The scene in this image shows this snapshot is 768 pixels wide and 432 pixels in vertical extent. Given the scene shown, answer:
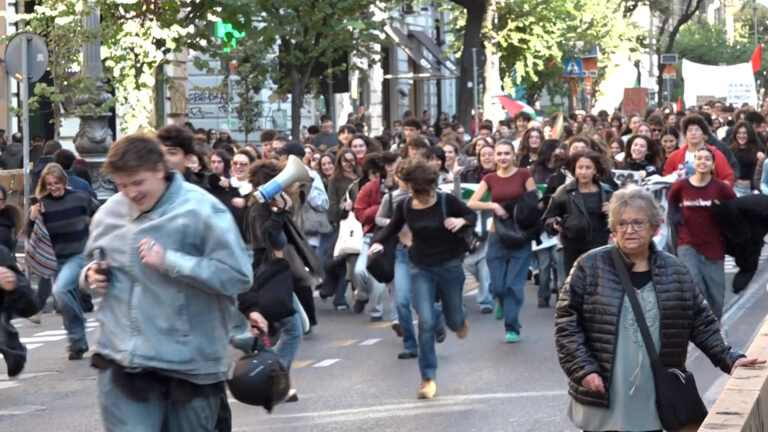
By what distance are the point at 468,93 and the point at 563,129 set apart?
1141 centimetres

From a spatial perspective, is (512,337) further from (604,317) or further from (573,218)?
(604,317)

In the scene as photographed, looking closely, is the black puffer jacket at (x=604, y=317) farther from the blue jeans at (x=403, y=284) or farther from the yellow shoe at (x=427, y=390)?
the blue jeans at (x=403, y=284)

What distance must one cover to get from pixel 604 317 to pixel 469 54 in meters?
30.0

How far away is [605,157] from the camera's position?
44.9 ft

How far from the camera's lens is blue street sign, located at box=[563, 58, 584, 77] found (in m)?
50.3

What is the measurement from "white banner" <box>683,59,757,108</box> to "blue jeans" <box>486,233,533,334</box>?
119ft

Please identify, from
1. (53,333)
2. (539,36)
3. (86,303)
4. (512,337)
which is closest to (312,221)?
(86,303)

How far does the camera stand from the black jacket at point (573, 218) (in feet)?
43.7

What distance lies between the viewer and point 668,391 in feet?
22.1

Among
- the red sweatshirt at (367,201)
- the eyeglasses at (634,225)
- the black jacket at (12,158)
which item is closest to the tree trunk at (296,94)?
the black jacket at (12,158)

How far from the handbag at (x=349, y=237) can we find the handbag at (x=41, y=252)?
3.03m

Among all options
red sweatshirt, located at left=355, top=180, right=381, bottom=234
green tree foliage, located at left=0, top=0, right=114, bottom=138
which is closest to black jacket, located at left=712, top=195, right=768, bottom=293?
red sweatshirt, located at left=355, top=180, right=381, bottom=234

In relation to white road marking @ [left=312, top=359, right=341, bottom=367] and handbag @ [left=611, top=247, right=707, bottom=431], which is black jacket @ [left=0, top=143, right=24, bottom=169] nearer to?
white road marking @ [left=312, top=359, right=341, bottom=367]

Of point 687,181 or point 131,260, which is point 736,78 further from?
point 131,260
